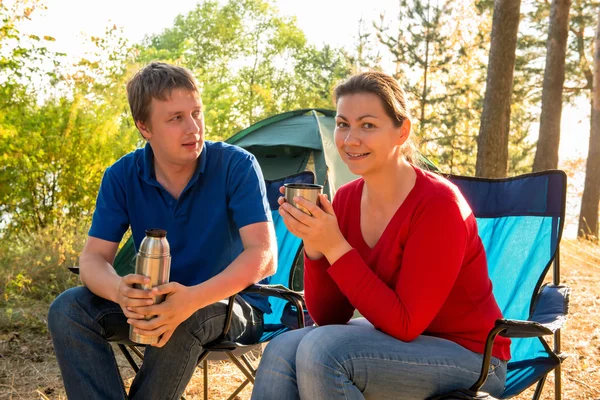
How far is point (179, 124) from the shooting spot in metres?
1.96

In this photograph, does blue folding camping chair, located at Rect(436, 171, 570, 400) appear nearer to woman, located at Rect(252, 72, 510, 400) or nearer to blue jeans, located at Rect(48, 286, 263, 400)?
woman, located at Rect(252, 72, 510, 400)

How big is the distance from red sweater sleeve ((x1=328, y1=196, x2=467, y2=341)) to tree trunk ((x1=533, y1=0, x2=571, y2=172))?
266 inches

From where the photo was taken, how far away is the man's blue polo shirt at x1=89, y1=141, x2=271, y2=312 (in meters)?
2.03

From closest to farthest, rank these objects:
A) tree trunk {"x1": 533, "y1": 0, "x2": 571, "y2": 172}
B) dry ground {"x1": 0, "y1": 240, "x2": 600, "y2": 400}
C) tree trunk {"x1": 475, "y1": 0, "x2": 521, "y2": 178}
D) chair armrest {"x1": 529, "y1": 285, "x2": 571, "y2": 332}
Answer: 1. chair armrest {"x1": 529, "y1": 285, "x2": 571, "y2": 332}
2. dry ground {"x1": 0, "y1": 240, "x2": 600, "y2": 400}
3. tree trunk {"x1": 475, "y1": 0, "x2": 521, "y2": 178}
4. tree trunk {"x1": 533, "y1": 0, "x2": 571, "y2": 172}

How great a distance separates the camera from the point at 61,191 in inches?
208

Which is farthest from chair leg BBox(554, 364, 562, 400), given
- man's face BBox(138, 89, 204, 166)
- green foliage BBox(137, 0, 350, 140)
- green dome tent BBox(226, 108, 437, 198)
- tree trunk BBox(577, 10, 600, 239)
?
green foliage BBox(137, 0, 350, 140)

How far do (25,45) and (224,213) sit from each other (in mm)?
4326

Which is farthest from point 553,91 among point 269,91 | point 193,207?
point 269,91

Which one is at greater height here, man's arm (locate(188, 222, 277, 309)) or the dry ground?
man's arm (locate(188, 222, 277, 309))

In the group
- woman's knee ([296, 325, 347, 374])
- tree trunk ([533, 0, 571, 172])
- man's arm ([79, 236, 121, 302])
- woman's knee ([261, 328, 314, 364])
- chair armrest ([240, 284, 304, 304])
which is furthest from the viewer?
tree trunk ([533, 0, 571, 172])

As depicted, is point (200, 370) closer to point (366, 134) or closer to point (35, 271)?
point (35, 271)

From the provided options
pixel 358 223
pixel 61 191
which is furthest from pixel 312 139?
pixel 358 223

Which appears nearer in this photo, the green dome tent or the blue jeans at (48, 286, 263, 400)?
the blue jeans at (48, 286, 263, 400)

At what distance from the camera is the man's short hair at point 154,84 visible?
6.44 ft
